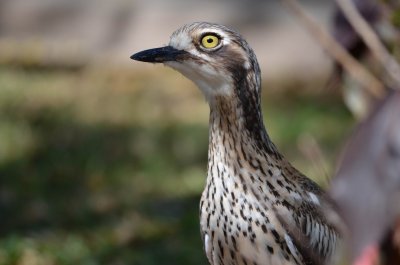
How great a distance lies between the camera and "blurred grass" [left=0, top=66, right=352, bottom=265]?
18.5 feet

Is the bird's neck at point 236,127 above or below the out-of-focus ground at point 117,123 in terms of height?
below

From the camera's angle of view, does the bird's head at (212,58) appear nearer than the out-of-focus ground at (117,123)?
Yes

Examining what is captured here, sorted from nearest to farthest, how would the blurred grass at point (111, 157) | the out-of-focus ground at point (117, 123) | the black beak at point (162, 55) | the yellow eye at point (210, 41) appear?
the black beak at point (162, 55) < the yellow eye at point (210, 41) < the blurred grass at point (111, 157) < the out-of-focus ground at point (117, 123)

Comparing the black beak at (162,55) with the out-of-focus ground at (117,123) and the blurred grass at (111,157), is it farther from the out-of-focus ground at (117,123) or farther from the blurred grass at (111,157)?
the blurred grass at (111,157)

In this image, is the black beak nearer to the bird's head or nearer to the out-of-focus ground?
the bird's head

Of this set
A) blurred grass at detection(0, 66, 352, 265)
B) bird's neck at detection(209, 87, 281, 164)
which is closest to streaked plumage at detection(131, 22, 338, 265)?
bird's neck at detection(209, 87, 281, 164)

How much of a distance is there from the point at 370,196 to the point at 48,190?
5485 mm

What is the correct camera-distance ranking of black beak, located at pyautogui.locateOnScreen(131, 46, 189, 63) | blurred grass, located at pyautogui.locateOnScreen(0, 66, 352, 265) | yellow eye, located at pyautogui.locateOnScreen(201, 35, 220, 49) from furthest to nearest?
blurred grass, located at pyautogui.locateOnScreen(0, 66, 352, 265) → yellow eye, located at pyautogui.locateOnScreen(201, 35, 220, 49) → black beak, located at pyautogui.locateOnScreen(131, 46, 189, 63)

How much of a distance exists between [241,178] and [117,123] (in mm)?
4685

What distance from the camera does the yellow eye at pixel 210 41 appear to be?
10.3ft

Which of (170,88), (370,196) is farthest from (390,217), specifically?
(170,88)

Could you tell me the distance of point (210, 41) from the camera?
3.15m

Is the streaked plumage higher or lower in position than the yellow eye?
lower

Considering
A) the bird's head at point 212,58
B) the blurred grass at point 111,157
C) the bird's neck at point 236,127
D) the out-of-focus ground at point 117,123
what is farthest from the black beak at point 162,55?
the blurred grass at point 111,157
